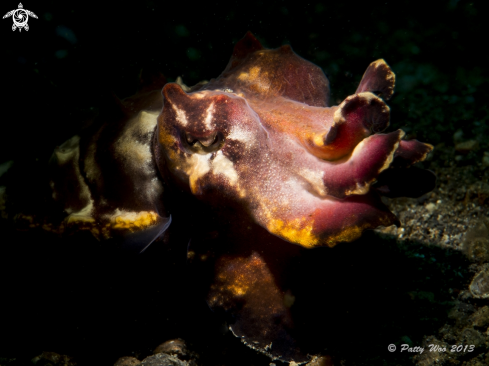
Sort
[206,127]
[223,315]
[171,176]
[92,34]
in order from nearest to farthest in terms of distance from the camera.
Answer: [206,127], [171,176], [223,315], [92,34]

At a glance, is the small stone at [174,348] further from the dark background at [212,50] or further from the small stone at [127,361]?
the dark background at [212,50]

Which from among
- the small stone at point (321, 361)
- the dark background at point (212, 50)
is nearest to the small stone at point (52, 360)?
the dark background at point (212, 50)

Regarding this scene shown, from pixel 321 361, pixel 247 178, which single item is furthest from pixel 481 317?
pixel 247 178

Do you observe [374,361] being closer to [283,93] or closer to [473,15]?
[283,93]

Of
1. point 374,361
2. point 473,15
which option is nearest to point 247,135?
point 374,361

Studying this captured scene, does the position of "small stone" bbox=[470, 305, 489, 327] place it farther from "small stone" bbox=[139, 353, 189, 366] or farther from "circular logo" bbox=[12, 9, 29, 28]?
"circular logo" bbox=[12, 9, 29, 28]

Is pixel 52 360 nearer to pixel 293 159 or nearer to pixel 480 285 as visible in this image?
pixel 293 159
